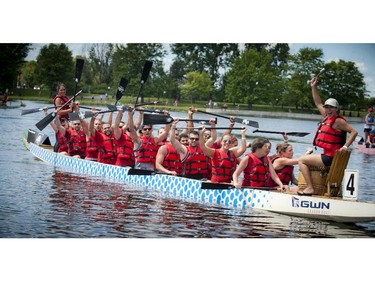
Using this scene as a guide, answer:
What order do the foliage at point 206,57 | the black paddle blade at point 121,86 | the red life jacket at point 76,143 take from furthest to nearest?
the red life jacket at point 76,143 < the black paddle blade at point 121,86 < the foliage at point 206,57

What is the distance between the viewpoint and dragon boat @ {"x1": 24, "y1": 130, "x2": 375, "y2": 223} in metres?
11.0

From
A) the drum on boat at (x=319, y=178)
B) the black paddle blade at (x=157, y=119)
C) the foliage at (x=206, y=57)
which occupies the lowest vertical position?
the drum on boat at (x=319, y=178)

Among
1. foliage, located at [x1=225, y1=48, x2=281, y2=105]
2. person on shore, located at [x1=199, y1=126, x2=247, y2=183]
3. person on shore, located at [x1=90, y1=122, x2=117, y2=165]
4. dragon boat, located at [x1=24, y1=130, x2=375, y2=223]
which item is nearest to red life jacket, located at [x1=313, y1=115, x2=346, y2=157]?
dragon boat, located at [x1=24, y1=130, x2=375, y2=223]

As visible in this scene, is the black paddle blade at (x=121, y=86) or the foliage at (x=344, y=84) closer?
the foliage at (x=344, y=84)

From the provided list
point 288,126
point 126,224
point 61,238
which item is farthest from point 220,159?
point 61,238

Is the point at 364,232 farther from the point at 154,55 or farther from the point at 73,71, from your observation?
the point at 73,71

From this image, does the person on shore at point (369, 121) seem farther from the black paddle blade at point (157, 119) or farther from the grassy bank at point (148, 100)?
the black paddle blade at point (157, 119)

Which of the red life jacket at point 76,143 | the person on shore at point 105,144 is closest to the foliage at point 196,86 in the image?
the person on shore at point 105,144

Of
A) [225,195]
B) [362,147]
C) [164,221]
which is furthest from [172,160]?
[362,147]

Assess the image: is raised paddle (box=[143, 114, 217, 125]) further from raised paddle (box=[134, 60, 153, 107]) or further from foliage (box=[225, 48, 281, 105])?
foliage (box=[225, 48, 281, 105])

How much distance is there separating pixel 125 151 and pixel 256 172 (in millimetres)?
2935

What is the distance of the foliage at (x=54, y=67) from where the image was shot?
38.7 ft

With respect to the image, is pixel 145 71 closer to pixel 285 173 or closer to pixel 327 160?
pixel 285 173

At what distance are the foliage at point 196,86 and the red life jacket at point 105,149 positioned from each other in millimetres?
2403
